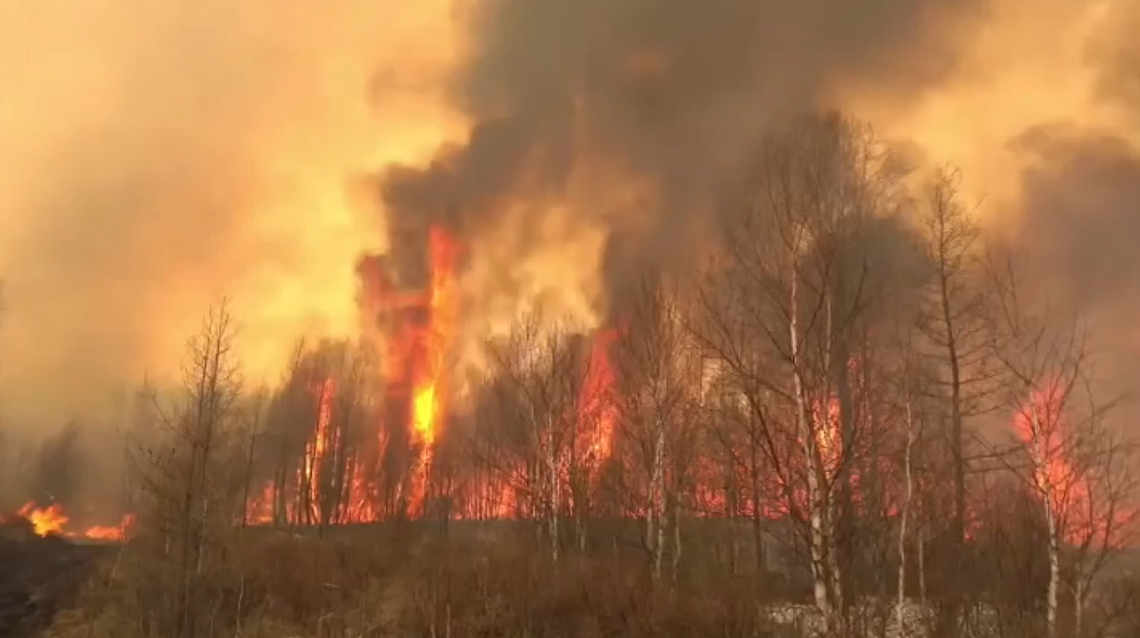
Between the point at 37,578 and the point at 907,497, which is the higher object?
the point at 907,497

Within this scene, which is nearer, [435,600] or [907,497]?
[435,600]

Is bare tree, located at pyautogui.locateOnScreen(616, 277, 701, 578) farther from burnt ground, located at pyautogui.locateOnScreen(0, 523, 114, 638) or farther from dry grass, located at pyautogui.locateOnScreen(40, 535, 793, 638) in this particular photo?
burnt ground, located at pyautogui.locateOnScreen(0, 523, 114, 638)

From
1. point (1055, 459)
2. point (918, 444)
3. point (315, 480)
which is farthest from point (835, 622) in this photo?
point (315, 480)

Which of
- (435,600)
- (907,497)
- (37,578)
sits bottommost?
(37,578)

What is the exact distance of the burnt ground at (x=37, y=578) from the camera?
23344 millimetres

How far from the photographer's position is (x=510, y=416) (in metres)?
34.8

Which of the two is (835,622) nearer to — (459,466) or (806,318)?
(806,318)

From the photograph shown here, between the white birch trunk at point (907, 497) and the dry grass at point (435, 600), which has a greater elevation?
the white birch trunk at point (907, 497)

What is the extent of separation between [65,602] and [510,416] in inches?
666

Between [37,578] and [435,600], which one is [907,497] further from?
[37,578]

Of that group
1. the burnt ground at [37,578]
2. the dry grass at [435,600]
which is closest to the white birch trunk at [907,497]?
the dry grass at [435,600]

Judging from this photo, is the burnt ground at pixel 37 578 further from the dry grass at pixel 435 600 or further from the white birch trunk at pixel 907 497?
the white birch trunk at pixel 907 497

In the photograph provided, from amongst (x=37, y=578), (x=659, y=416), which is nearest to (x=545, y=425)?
(x=659, y=416)

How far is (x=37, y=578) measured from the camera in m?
28.7
